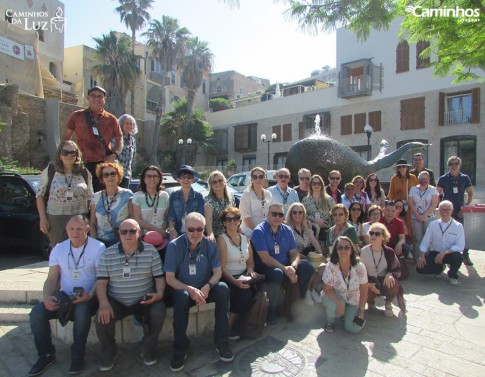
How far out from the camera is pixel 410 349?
3.36 meters

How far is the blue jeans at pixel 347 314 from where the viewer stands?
371 centimetres

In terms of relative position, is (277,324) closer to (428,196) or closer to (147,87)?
(428,196)

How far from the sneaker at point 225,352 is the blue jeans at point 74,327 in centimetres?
116

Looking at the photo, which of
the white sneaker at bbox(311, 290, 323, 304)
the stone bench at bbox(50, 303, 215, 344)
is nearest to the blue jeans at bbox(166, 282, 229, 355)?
the stone bench at bbox(50, 303, 215, 344)

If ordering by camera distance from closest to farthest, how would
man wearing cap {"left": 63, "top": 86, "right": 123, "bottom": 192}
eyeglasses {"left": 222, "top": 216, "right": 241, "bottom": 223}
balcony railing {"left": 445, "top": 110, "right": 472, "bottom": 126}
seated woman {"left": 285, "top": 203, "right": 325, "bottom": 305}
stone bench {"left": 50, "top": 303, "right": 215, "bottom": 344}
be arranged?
stone bench {"left": 50, "top": 303, "right": 215, "bottom": 344} < eyeglasses {"left": 222, "top": 216, "right": 241, "bottom": 223} < man wearing cap {"left": 63, "top": 86, "right": 123, "bottom": 192} < seated woman {"left": 285, "top": 203, "right": 325, "bottom": 305} < balcony railing {"left": 445, "top": 110, "right": 472, "bottom": 126}

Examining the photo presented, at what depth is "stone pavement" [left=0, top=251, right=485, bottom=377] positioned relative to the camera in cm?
305

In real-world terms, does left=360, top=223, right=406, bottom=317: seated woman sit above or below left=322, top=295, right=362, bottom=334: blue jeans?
above

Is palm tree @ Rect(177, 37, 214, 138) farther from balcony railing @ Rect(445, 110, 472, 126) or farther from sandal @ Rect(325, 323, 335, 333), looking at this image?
sandal @ Rect(325, 323, 335, 333)

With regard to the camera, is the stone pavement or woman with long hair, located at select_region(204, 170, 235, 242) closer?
the stone pavement

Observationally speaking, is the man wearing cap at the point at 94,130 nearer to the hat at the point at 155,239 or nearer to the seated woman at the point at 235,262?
the hat at the point at 155,239

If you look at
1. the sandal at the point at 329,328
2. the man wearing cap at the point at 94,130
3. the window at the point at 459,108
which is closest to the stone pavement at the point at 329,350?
the sandal at the point at 329,328

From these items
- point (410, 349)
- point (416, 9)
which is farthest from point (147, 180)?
point (416, 9)

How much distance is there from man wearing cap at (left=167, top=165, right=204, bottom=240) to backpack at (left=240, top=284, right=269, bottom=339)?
112 centimetres

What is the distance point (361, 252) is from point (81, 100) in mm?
28777
